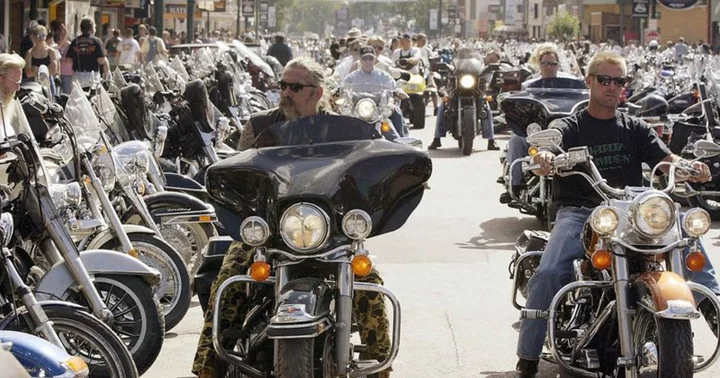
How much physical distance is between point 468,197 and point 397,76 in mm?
4402

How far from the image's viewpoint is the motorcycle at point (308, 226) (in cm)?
545

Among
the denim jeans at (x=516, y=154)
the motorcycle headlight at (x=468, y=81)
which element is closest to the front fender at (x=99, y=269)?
the denim jeans at (x=516, y=154)

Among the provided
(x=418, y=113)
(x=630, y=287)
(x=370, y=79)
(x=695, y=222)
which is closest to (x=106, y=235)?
(x=630, y=287)

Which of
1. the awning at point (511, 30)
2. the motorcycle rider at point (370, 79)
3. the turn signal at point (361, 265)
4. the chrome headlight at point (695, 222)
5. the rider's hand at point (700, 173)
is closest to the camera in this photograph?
the turn signal at point (361, 265)

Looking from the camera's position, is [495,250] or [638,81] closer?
[495,250]

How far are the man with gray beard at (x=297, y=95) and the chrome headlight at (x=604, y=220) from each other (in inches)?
59.0

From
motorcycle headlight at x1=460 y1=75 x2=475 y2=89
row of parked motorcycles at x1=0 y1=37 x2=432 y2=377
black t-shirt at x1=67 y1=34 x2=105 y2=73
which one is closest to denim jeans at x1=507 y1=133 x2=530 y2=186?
row of parked motorcycles at x1=0 y1=37 x2=432 y2=377

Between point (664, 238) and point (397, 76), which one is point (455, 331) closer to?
point (664, 238)

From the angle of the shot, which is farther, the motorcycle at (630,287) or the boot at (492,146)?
the boot at (492,146)

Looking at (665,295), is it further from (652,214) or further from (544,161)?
(544,161)

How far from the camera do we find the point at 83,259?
6809 mm

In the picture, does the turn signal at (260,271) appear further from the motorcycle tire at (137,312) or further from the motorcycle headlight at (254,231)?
the motorcycle tire at (137,312)

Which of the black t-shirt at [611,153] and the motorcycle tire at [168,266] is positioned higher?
the black t-shirt at [611,153]

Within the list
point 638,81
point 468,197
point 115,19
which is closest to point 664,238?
point 468,197
